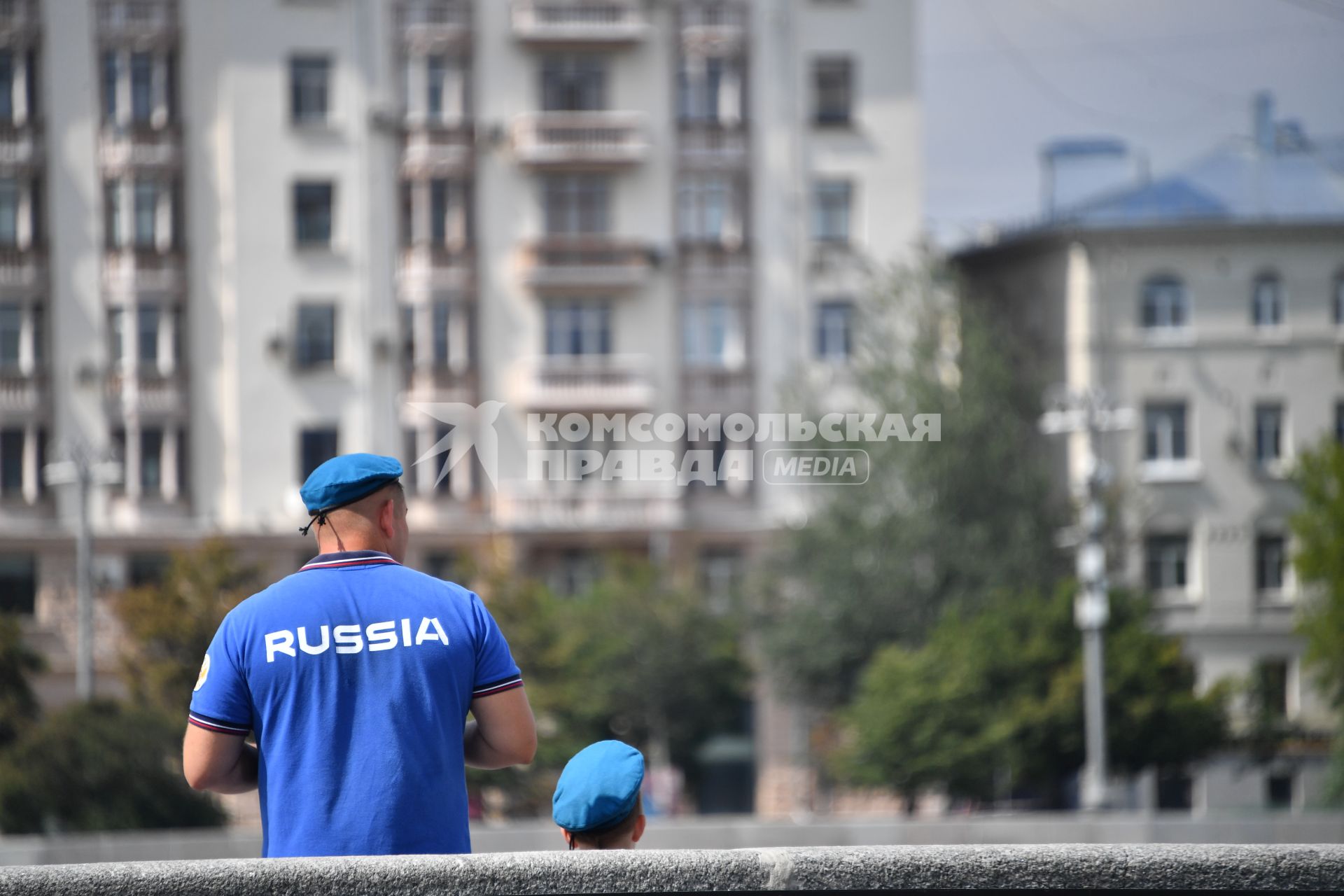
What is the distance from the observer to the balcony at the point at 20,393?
111 feet

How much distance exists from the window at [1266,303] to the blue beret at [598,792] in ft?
118

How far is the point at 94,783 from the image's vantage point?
21.9m

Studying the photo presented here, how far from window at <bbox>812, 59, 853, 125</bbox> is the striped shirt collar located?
1315 inches

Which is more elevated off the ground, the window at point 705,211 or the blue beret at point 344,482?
the window at point 705,211

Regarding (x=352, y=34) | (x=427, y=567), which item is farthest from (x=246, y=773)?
(x=352, y=34)

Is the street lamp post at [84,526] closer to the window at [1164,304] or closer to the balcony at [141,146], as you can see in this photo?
the balcony at [141,146]

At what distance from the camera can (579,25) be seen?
34.9m

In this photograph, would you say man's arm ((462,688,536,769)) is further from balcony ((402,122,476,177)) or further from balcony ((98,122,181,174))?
balcony ((98,122,181,174))

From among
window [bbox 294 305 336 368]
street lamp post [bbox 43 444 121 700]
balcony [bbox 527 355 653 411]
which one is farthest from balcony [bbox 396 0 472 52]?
street lamp post [bbox 43 444 121 700]

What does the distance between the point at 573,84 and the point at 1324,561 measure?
54.7 feet

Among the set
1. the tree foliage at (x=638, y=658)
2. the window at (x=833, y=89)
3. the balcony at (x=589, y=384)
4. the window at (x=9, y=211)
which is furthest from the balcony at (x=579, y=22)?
the tree foliage at (x=638, y=658)

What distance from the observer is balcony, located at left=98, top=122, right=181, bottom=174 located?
34.3 metres

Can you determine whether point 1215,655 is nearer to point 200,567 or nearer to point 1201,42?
point 1201,42

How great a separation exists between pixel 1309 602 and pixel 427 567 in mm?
16180
